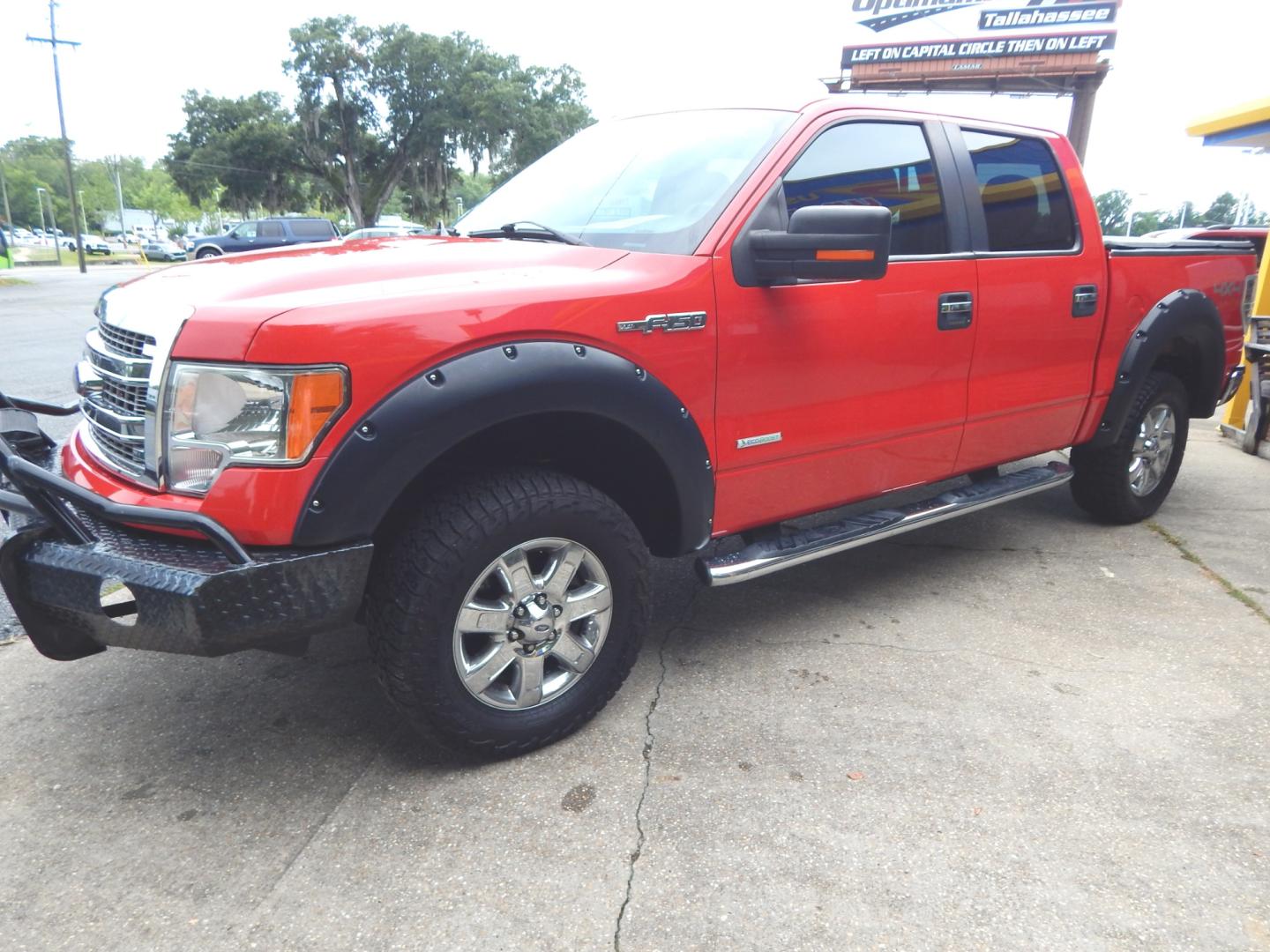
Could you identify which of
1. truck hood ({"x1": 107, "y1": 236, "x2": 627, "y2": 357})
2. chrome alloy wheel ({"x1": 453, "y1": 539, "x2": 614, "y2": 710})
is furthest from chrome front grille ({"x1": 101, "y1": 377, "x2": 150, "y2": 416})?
chrome alloy wheel ({"x1": 453, "y1": 539, "x2": 614, "y2": 710})

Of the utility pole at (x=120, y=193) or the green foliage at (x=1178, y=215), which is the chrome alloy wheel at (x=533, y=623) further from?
the utility pole at (x=120, y=193)

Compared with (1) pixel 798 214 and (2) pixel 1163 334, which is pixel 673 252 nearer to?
(1) pixel 798 214

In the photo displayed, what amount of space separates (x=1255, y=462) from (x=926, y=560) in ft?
11.8

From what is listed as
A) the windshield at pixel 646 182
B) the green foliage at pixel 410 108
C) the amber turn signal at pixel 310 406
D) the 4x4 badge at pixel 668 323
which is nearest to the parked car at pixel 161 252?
the green foliage at pixel 410 108

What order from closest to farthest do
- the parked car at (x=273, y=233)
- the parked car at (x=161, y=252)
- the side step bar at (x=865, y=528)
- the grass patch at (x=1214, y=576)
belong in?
the side step bar at (x=865, y=528)
the grass patch at (x=1214, y=576)
the parked car at (x=273, y=233)
the parked car at (x=161, y=252)

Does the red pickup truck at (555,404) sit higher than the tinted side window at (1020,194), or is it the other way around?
the tinted side window at (1020,194)

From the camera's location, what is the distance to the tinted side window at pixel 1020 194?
3.64 meters

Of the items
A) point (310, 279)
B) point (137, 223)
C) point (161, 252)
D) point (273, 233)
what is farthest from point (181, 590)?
point (137, 223)

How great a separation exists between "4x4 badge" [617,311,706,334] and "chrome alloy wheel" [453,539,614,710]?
62 cm

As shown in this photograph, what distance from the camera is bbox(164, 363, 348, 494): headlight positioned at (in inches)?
81.0

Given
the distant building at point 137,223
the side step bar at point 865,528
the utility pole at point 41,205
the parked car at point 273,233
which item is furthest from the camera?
the distant building at point 137,223

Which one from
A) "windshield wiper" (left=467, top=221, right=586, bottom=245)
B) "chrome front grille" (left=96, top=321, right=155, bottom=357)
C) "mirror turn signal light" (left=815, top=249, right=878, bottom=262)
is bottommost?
"chrome front grille" (left=96, top=321, right=155, bottom=357)

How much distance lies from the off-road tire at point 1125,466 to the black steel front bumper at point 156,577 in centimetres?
371

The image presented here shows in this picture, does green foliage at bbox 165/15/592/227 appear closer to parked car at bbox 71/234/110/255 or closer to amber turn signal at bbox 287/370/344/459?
parked car at bbox 71/234/110/255
